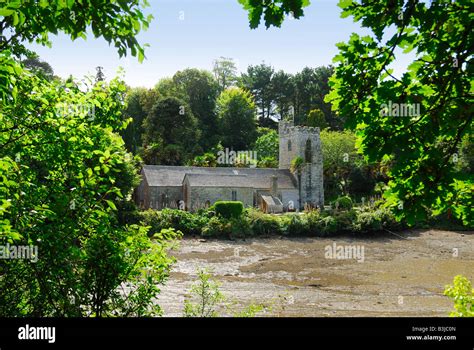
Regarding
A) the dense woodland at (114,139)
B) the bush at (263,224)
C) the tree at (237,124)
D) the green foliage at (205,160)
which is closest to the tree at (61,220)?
the dense woodland at (114,139)

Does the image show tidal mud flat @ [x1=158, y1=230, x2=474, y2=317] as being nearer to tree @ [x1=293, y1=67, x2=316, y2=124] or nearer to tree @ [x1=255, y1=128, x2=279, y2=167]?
tree @ [x1=255, y1=128, x2=279, y2=167]

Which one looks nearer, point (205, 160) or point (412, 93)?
point (412, 93)

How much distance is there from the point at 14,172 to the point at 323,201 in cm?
3936

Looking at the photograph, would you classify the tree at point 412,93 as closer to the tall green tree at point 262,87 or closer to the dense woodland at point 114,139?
the dense woodland at point 114,139

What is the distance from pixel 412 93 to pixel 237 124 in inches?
2144

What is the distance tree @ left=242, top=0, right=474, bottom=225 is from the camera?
3.53 meters

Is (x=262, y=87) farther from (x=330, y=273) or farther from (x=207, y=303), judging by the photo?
(x=207, y=303)

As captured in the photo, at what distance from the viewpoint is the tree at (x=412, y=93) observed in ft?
11.6

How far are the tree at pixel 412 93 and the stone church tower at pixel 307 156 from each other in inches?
1448

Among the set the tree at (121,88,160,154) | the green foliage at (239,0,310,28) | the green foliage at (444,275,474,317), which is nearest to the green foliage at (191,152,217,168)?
the tree at (121,88,160,154)

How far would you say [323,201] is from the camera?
138 feet

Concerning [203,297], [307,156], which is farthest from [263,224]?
[203,297]

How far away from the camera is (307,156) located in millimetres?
42375
